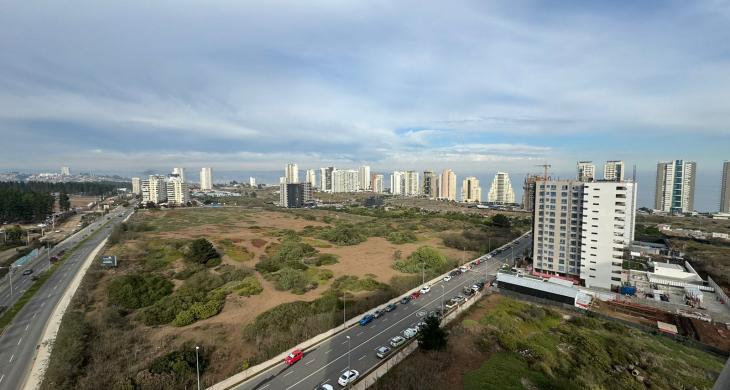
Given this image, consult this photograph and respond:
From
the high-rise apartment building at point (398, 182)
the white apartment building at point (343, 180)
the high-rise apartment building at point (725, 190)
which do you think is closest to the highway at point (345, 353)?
the high-rise apartment building at point (725, 190)

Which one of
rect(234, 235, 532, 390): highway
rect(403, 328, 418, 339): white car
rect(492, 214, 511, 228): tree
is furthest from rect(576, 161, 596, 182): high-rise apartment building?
rect(403, 328, 418, 339): white car

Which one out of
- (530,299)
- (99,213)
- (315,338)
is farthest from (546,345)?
(99,213)

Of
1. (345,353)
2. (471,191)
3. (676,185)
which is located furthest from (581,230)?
(471,191)

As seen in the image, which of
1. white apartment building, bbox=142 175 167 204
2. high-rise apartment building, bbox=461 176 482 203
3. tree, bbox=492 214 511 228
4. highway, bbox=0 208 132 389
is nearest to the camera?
highway, bbox=0 208 132 389

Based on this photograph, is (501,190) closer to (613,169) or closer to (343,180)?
(613,169)

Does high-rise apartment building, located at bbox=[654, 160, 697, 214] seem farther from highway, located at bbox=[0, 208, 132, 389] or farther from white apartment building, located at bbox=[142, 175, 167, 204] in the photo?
white apartment building, located at bbox=[142, 175, 167, 204]

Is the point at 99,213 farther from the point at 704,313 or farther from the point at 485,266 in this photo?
the point at 704,313
